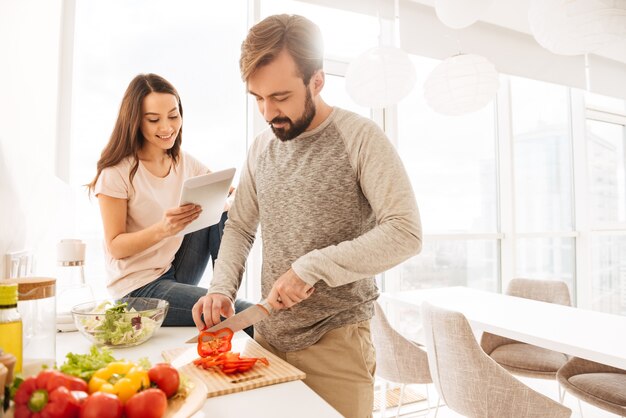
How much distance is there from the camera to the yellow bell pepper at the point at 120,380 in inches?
24.2

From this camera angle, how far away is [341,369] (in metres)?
1.10

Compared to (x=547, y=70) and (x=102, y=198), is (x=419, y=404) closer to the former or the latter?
(x=102, y=198)

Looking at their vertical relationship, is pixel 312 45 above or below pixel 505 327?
above

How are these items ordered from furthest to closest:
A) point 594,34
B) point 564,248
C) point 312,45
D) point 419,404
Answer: point 564,248 < point 419,404 < point 594,34 < point 312,45

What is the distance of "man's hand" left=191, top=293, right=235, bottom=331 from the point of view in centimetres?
109

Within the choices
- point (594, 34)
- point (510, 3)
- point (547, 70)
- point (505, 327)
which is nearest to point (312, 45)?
point (594, 34)

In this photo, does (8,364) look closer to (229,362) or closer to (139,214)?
(229,362)

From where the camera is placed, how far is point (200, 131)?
2.68 meters

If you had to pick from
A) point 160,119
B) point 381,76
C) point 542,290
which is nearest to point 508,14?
point 381,76

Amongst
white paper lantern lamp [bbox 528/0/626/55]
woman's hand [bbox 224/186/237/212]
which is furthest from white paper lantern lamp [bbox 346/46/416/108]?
woman's hand [bbox 224/186/237/212]

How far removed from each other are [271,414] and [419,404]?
8.95 ft

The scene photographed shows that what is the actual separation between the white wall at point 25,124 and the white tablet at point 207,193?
45 cm

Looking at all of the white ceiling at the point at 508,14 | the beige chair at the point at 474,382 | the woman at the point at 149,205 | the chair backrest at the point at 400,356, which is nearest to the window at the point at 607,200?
the white ceiling at the point at 508,14

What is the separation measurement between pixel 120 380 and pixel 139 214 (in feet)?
3.16
